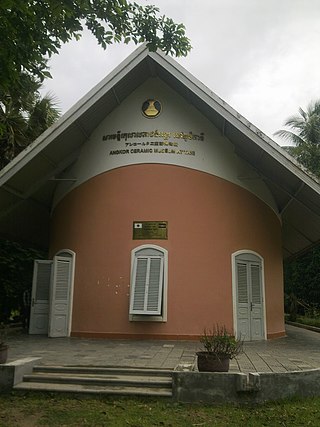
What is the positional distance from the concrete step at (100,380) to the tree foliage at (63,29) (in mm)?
4008

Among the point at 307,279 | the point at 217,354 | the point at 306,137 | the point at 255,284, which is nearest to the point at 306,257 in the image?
the point at 307,279

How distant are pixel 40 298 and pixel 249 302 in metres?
5.19

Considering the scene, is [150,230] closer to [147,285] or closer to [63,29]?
[147,285]

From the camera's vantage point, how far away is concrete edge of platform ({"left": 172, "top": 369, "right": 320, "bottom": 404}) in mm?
5578

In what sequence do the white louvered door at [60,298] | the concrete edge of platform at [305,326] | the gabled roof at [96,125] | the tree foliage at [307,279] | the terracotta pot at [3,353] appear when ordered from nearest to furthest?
the terracotta pot at [3,353], the gabled roof at [96,125], the white louvered door at [60,298], the concrete edge of platform at [305,326], the tree foliage at [307,279]

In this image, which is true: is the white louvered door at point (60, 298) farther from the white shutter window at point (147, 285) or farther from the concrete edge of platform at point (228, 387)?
the concrete edge of platform at point (228, 387)

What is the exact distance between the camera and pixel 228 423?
196 inches

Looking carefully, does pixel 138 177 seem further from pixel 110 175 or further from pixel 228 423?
pixel 228 423

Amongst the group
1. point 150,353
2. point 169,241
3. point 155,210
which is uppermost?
point 155,210

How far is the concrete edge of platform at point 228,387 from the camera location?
5578 millimetres

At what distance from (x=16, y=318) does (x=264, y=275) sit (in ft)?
27.2

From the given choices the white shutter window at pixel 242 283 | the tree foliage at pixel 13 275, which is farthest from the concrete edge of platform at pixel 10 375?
the tree foliage at pixel 13 275

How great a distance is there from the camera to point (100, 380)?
6.04 meters

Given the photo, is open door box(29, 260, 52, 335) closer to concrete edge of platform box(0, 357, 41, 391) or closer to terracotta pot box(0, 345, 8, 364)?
terracotta pot box(0, 345, 8, 364)
